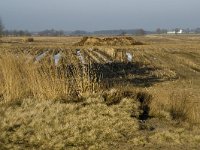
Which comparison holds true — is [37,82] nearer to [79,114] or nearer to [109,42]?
[79,114]

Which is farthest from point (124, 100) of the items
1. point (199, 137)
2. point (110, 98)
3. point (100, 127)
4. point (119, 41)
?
point (119, 41)

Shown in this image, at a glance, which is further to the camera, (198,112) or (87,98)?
(198,112)

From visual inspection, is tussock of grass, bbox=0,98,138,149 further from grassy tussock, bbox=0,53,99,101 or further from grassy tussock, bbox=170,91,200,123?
grassy tussock, bbox=170,91,200,123

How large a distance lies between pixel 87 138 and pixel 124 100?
2.36 meters

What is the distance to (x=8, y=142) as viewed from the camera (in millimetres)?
7910

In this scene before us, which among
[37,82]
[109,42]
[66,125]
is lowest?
[109,42]

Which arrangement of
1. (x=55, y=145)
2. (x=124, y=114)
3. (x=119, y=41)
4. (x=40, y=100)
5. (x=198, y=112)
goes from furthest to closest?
(x=119, y=41), (x=198, y=112), (x=40, y=100), (x=124, y=114), (x=55, y=145)

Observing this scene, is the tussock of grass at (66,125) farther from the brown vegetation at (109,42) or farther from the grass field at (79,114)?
the brown vegetation at (109,42)

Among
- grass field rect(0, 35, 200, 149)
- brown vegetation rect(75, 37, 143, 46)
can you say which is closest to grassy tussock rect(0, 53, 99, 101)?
grass field rect(0, 35, 200, 149)

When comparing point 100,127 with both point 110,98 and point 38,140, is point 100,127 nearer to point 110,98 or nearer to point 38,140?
point 38,140

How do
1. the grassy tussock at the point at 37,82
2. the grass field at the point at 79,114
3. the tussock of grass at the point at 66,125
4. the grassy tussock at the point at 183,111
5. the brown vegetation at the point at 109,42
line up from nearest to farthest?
the tussock of grass at the point at 66,125
the grass field at the point at 79,114
the grassy tussock at the point at 37,82
the grassy tussock at the point at 183,111
the brown vegetation at the point at 109,42

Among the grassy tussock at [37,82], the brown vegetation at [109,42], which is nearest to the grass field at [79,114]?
the grassy tussock at [37,82]

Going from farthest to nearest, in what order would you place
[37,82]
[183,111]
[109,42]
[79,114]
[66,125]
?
[109,42], [183,111], [37,82], [79,114], [66,125]

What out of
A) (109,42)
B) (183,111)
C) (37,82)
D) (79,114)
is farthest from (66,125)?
(109,42)
